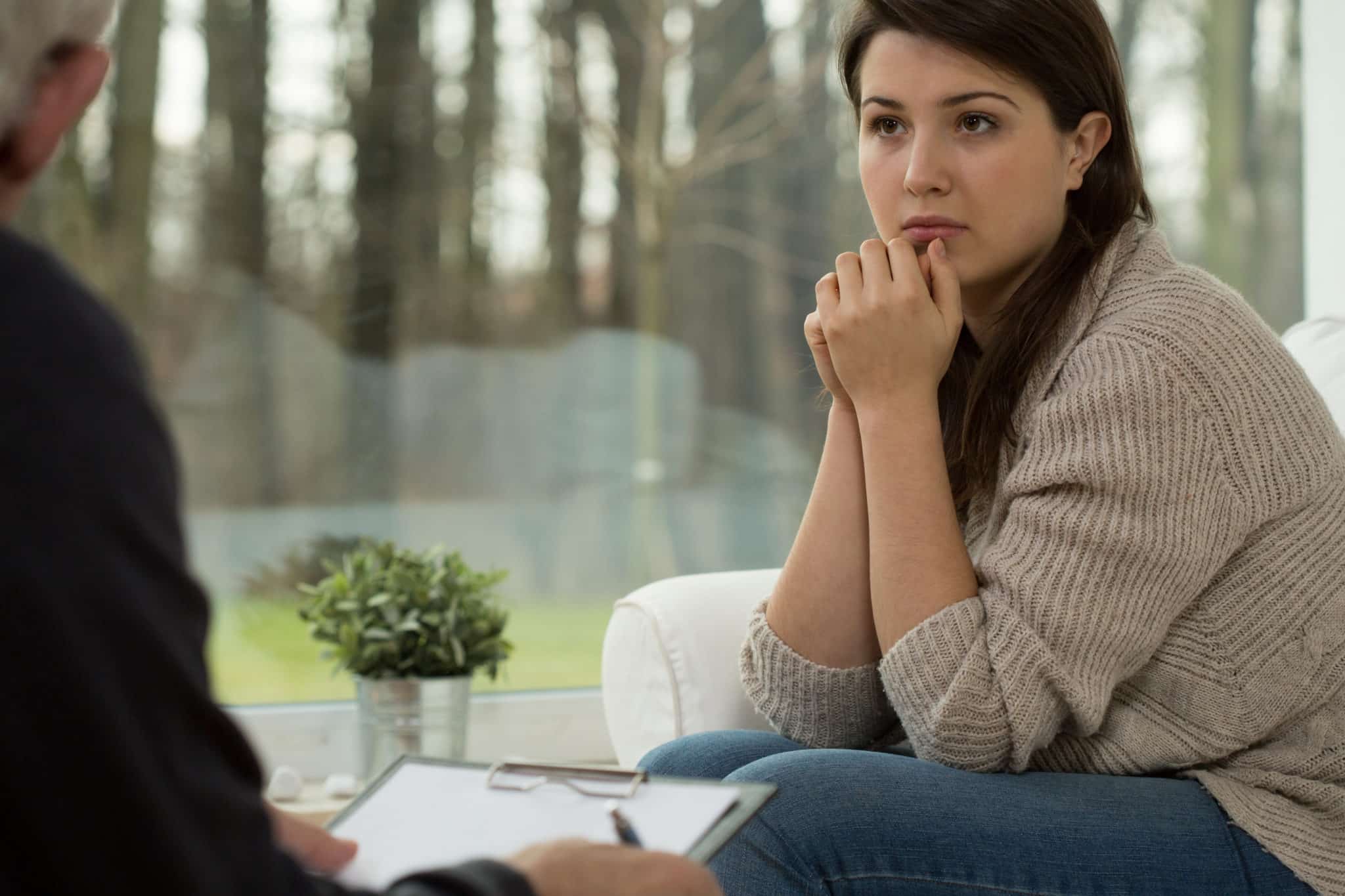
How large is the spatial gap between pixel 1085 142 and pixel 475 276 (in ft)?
4.37

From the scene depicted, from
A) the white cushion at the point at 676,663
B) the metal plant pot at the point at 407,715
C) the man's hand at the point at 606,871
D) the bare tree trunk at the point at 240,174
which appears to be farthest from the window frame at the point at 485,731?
the man's hand at the point at 606,871

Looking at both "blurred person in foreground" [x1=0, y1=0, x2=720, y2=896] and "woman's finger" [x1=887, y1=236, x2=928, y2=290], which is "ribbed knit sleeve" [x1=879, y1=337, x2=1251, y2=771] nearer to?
"woman's finger" [x1=887, y1=236, x2=928, y2=290]

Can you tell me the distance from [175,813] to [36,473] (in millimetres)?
135

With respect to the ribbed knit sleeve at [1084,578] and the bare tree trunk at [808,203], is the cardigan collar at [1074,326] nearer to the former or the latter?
the ribbed knit sleeve at [1084,578]

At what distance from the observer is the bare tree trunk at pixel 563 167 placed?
2.47 metres

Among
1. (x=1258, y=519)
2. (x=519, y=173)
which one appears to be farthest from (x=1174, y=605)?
(x=519, y=173)

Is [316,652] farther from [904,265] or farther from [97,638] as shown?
[97,638]

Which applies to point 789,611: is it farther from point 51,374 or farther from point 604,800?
point 51,374

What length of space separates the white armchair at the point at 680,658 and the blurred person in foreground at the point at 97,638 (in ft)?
3.33

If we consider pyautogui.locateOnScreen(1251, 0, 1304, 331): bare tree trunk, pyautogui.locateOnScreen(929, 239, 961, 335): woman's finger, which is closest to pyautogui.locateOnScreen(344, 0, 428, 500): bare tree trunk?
pyautogui.locateOnScreen(929, 239, 961, 335): woman's finger

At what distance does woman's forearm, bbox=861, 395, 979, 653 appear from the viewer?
1.22 metres

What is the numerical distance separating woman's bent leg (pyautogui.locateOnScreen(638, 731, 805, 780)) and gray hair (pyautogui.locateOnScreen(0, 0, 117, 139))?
91 centimetres

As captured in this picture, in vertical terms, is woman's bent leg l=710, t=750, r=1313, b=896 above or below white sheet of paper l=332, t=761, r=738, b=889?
below

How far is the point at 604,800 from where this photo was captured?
80 cm
